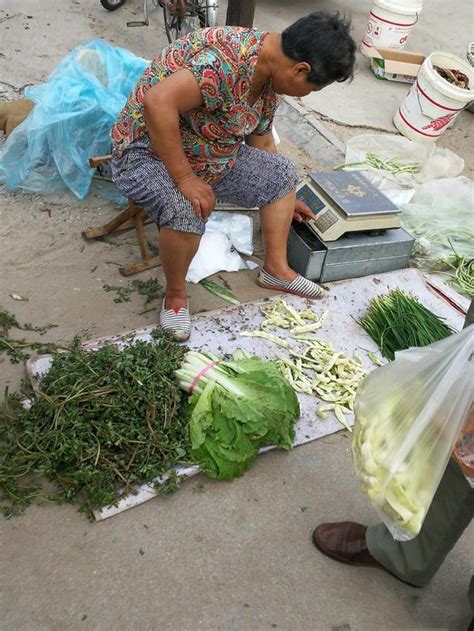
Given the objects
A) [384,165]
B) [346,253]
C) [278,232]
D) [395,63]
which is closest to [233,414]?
[278,232]

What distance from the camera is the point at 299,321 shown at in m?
2.94

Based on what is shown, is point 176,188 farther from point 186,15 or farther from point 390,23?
point 390,23

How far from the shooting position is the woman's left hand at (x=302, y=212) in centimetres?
316

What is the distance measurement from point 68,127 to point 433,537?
2.95 m

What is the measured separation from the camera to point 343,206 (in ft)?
10.2

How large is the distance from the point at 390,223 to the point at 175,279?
1.34 m

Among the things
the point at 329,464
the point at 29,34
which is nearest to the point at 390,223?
the point at 329,464

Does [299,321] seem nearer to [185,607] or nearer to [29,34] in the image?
[185,607]

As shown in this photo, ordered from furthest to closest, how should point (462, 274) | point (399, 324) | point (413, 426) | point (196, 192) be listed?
point (462, 274)
point (399, 324)
point (196, 192)
point (413, 426)

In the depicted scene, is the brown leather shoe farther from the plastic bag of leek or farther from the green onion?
the green onion

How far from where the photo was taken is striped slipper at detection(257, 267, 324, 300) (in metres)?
3.09

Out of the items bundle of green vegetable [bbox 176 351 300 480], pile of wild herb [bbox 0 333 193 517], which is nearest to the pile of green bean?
bundle of green vegetable [bbox 176 351 300 480]

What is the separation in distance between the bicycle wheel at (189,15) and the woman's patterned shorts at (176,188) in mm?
2977

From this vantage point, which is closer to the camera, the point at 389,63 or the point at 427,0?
the point at 389,63
